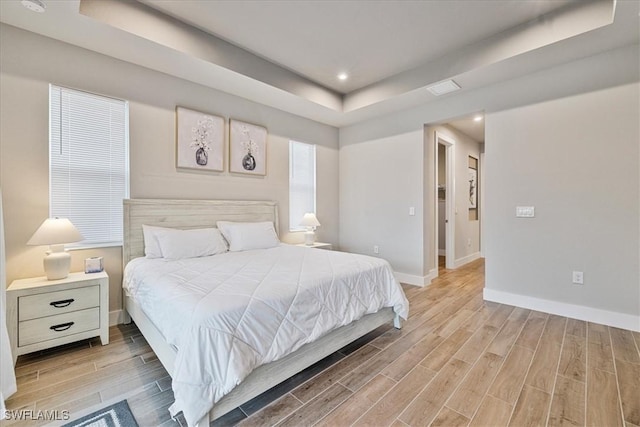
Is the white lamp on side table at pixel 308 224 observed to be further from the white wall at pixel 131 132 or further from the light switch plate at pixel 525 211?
the light switch plate at pixel 525 211

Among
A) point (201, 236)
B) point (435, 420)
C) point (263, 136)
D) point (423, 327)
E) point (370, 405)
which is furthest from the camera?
point (263, 136)

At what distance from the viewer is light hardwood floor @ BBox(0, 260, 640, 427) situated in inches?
60.6

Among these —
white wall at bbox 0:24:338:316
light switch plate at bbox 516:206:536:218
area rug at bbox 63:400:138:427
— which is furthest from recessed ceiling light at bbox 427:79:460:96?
area rug at bbox 63:400:138:427

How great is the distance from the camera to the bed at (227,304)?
1324mm

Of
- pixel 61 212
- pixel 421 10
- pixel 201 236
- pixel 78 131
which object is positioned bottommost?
pixel 201 236

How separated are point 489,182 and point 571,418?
254cm

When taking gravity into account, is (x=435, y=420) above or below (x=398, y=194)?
below

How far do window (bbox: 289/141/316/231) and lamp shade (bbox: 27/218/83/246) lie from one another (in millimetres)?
2625

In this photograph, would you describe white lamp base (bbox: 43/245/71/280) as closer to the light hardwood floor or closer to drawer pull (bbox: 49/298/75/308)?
drawer pull (bbox: 49/298/75/308)

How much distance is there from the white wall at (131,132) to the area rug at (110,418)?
1.46 m

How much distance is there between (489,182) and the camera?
135 inches

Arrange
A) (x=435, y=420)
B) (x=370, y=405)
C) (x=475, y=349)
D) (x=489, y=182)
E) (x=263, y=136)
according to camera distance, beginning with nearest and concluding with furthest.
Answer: (x=435, y=420) < (x=370, y=405) < (x=475, y=349) < (x=489, y=182) < (x=263, y=136)

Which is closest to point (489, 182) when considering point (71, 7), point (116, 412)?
point (116, 412)

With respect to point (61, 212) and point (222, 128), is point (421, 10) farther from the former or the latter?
point (61, 212)
